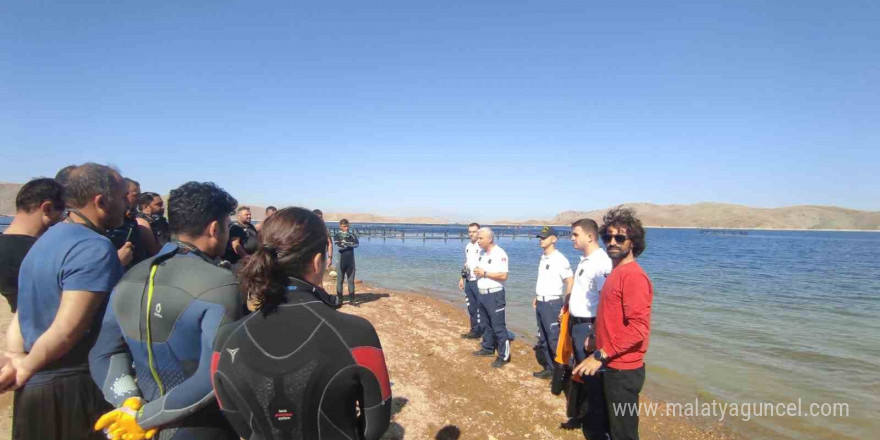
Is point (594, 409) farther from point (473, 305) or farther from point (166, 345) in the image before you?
point (473, 305)

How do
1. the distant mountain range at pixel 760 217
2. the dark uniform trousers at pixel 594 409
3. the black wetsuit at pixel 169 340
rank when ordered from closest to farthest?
the black wetsuit at pixel 169 340 → the dark uniform trousers at pixel 594 409 → the distant mountain range at pixel 760 217

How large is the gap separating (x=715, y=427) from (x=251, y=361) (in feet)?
19.8

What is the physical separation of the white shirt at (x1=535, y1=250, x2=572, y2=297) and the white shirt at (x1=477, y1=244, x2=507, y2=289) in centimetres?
73

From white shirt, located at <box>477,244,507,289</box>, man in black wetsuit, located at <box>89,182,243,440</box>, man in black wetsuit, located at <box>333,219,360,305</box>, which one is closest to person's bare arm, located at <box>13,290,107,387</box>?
man in black wetsuit, located at <box>89,182,243,440</box>

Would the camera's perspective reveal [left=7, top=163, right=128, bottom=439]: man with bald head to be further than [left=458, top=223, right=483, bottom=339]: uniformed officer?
No

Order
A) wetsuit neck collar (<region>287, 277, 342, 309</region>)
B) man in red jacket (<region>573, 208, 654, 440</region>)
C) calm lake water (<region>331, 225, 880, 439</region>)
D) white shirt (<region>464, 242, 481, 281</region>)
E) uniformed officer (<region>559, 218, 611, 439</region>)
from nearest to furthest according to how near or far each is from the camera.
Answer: wetsuit neck collar (<region>287, 277, 342, 309</region>) < man in red jacket (<region>573, 208, 654, 440</region>) < uniformed officer (<region>559, 218, 611, 439</region>) < calm lake water (<region>331, 225, 880, 439</region>) < white shirt (<region>464, 242, 481, 281</region>)

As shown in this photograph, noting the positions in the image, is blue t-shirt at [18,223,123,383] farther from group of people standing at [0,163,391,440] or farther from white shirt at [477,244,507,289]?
white shirt at [477,244,507,289]

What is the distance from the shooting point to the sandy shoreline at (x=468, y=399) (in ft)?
14.3

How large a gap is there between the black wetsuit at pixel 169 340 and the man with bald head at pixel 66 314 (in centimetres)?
26

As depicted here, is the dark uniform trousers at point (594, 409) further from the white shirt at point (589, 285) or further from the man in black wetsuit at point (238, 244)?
the man in black wetsuit at point (238, 244)

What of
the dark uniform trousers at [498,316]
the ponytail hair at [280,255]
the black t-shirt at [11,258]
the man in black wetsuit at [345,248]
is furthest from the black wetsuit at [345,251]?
the ponytail hair at [280,255]

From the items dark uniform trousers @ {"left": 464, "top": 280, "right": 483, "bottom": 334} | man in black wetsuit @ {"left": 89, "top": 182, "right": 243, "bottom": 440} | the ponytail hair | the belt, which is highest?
the ponytail hair

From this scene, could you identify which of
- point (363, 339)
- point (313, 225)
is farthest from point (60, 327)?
point (363, 339)

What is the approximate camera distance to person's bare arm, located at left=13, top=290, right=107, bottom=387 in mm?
1955
